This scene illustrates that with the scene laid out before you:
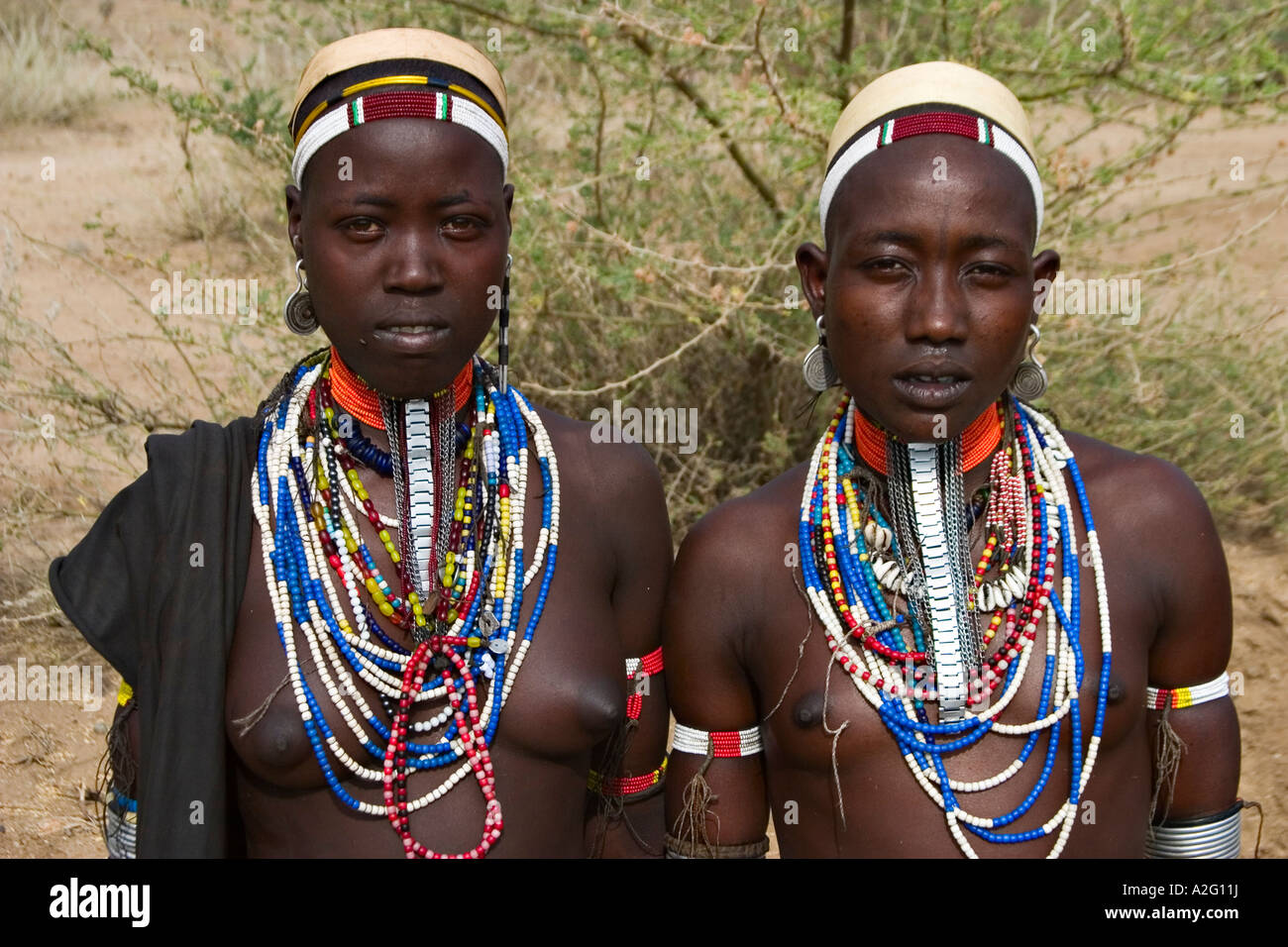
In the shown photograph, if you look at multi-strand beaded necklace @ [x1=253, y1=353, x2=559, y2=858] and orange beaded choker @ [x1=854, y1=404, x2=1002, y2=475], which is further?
orange beaded choker @ [x1=854, y1=404, x2=1002, y2=475]

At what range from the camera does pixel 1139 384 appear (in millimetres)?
5168

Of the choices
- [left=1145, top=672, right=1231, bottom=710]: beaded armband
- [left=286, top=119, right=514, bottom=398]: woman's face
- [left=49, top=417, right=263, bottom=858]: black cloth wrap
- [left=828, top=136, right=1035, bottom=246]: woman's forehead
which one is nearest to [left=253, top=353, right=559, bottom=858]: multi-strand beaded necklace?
[left=49, top=417, right=263, bottom=858]: black cloth wrap

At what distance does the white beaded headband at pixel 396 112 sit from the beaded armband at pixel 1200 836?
1.82m

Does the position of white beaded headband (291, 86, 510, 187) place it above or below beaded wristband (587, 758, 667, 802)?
above

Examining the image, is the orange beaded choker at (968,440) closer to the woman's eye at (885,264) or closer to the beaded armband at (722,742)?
the woman's eye at (885,264)

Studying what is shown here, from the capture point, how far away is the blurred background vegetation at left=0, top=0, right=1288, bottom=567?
17.3 feet

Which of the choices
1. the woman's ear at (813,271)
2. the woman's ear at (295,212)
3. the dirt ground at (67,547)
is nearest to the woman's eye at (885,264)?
the woman's ear at (813,271)

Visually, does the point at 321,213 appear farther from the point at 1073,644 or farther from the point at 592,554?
the point at 1073,644

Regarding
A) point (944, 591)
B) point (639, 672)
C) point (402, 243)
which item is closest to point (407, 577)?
point (639, 672)

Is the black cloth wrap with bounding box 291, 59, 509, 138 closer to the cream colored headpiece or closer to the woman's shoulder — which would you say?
the cream colored headpiece

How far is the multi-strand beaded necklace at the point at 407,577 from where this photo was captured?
2561mm

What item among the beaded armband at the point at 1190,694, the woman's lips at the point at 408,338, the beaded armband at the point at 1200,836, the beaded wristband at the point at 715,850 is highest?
the woman's lips at the point at 408,338

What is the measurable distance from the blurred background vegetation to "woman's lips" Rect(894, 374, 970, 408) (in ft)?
8.08

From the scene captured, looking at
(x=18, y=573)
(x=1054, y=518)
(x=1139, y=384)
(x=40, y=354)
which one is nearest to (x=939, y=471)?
(x=1054, y=518)
